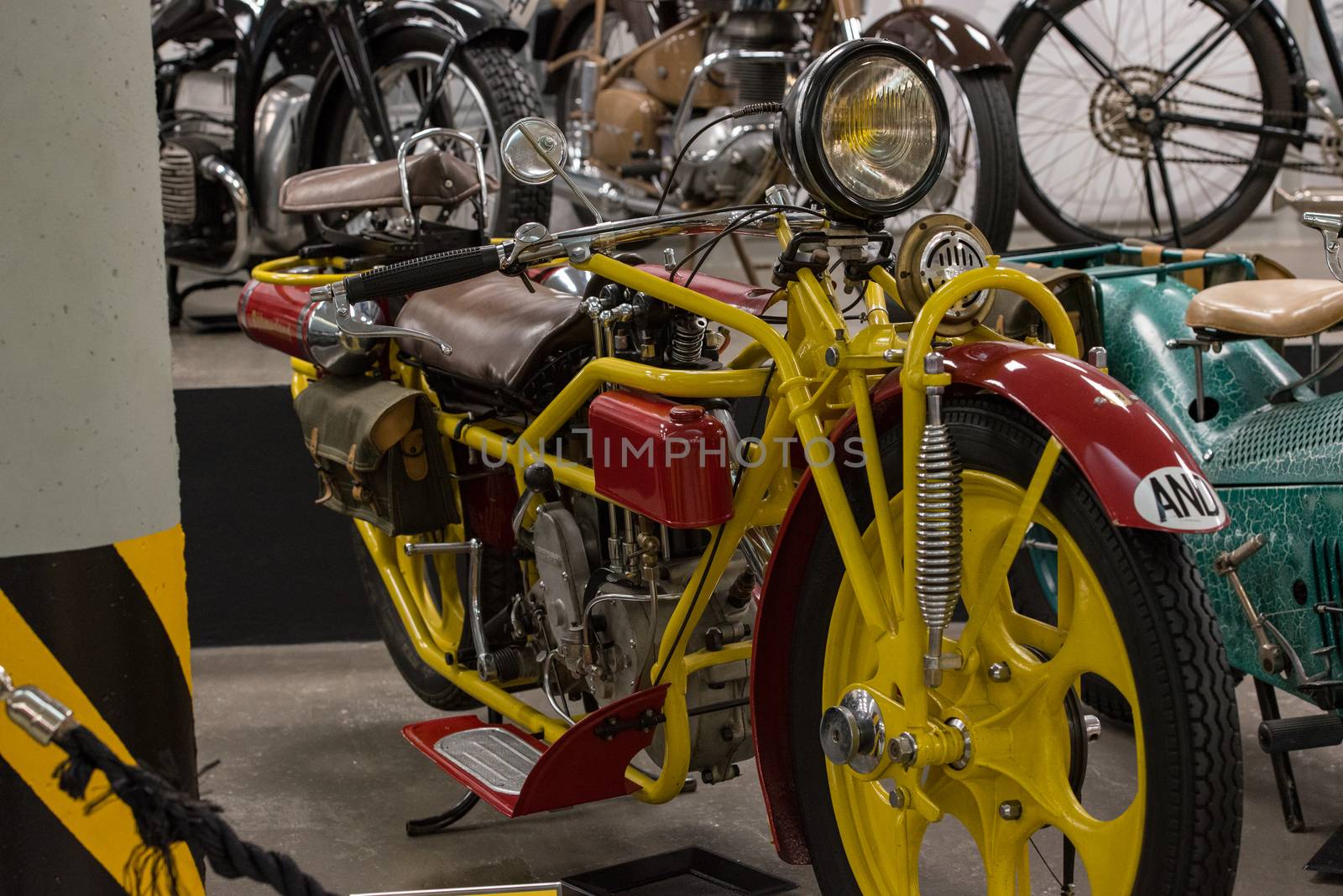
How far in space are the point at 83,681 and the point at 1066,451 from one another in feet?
3.30

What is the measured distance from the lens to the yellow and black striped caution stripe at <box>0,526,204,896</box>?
1527 millimetres

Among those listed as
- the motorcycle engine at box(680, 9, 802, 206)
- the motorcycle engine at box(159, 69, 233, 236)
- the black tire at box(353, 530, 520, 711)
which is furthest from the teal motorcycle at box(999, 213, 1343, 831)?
the motorcycle engine at box(159, 69, 233, 236)

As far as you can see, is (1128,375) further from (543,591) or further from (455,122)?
(455,122)

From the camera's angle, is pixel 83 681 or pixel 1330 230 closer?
pixel 83 681

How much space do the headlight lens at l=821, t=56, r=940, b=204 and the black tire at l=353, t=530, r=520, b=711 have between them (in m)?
1.03

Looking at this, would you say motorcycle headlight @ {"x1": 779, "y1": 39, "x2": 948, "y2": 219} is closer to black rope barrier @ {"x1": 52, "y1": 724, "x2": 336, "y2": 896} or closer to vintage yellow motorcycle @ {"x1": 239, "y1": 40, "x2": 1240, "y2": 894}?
vintage yellow motorcycle @ {"x1": 239, "y1": 40, "x2": 1240, "y2": 894}

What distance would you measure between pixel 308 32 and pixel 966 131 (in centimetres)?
194

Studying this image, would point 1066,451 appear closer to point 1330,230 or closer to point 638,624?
point 638,624

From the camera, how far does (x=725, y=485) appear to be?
1.79 metres

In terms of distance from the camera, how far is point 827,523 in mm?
1718

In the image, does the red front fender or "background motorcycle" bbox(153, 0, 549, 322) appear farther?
"background motorcycle" bbox(153, 0, 549, 322)

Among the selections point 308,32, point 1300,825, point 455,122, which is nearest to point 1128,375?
point 1300,825

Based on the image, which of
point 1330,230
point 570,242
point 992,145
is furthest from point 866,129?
point 992,145

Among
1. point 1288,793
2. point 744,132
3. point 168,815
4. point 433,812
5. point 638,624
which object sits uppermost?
point 744,132
